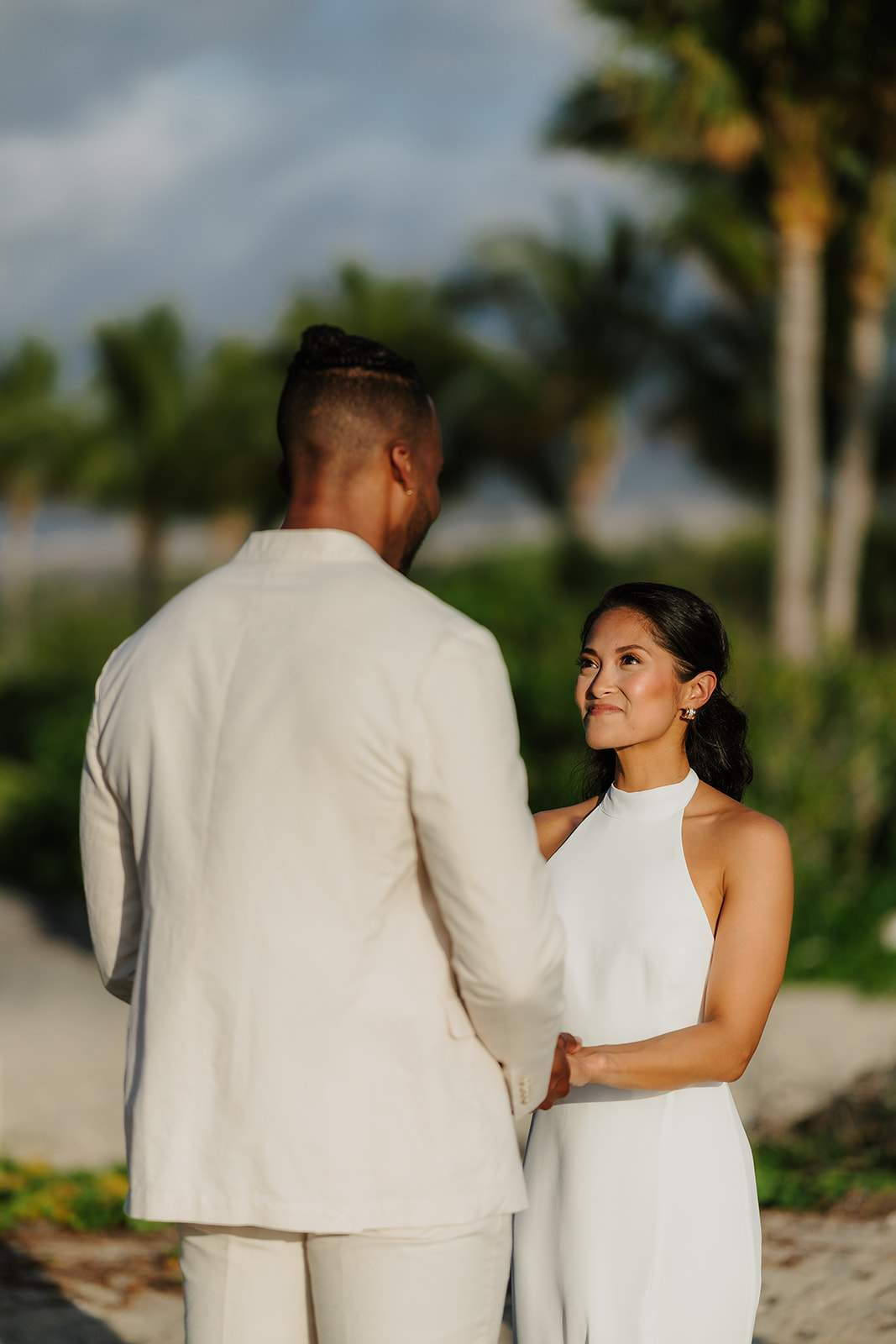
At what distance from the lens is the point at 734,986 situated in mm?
2213

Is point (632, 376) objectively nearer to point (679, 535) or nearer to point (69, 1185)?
point (679, 535)

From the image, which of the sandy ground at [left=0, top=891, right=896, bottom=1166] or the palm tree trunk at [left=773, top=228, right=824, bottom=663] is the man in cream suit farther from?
the palm tree trunk at [left=773, top=228, right=824, bottom=663]

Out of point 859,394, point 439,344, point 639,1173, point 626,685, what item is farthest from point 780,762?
point 439,344

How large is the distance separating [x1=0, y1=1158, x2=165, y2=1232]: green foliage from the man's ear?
3840mm

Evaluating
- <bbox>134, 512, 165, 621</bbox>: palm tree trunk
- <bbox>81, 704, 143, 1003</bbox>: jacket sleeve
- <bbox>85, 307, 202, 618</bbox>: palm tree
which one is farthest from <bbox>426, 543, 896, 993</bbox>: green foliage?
<bbox>134, 512, 165, 621</bbox>: palm tree trunk

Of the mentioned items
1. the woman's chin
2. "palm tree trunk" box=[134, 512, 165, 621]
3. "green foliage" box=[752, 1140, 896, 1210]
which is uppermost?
"palm tree trunk" box=[134, 512, 165, 621]

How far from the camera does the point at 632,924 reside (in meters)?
2.38

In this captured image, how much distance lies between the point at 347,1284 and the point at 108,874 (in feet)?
2.10

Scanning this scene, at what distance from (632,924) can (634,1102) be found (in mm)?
293

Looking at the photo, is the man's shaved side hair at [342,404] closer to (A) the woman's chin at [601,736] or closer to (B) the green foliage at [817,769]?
(A) the woman's chin at [601,736]

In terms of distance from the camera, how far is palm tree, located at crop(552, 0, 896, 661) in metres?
14.4

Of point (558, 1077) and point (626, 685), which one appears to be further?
point (626, 685)

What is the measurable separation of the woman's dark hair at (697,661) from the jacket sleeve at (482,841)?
2.58 feet

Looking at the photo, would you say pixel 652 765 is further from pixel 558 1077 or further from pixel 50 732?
pixel 50 732
